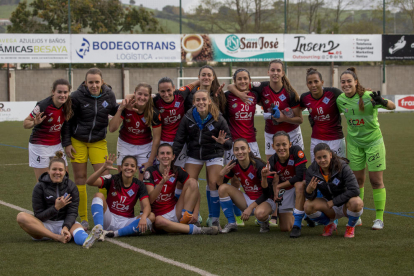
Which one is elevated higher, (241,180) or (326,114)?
(326,114)

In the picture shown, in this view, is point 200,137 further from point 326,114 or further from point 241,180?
point 326,114

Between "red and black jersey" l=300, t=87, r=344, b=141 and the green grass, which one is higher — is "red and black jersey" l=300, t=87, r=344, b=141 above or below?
above

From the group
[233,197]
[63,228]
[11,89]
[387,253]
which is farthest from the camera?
[11,89]

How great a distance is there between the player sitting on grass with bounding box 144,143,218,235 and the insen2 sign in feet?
86.2

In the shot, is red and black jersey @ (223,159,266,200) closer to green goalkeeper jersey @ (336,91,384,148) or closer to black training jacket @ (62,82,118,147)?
green goalkeeper jersey @ (336,91,384,148)

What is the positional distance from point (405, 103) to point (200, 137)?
86.9 feet

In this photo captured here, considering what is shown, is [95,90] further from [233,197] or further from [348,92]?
[348,92]

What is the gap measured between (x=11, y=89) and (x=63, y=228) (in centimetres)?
2721

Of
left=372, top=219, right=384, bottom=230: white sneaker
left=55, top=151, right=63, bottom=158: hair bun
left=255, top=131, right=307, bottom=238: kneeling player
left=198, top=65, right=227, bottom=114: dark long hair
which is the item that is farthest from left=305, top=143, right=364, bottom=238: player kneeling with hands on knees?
left=55, top=151, right=63, bottom=158: hair bun

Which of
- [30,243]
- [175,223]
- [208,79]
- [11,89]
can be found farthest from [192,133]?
[11,89]

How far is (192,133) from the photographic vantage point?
634 cm

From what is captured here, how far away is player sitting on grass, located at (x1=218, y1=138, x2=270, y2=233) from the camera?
20.0 feet

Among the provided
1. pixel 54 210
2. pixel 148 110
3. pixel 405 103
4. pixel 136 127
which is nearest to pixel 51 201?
pixel 54 210

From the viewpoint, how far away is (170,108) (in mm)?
6605
